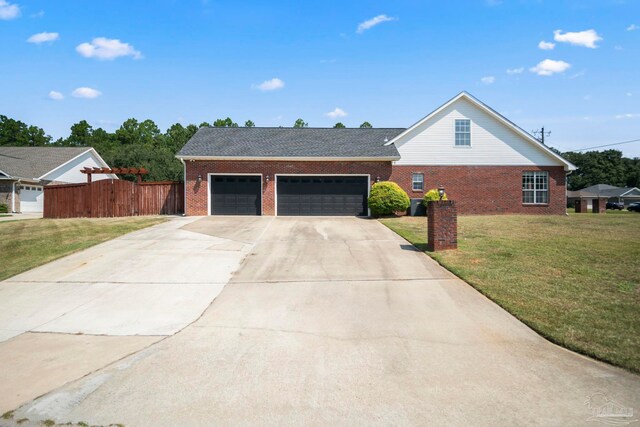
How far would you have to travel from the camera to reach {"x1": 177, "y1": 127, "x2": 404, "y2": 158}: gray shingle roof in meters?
22.3

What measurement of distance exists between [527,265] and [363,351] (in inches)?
226

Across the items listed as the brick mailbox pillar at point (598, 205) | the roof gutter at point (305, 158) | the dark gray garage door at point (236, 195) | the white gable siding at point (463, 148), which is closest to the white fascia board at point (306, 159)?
the roof gutter at point (305, 158)

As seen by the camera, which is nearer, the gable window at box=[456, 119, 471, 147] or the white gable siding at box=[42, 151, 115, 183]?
the gable window at box=[456, 119, 471, 147]

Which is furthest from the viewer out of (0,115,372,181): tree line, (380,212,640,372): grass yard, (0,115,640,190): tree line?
Result: (0,115,372,181): tree line

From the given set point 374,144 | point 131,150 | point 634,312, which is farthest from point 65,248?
point 131,150

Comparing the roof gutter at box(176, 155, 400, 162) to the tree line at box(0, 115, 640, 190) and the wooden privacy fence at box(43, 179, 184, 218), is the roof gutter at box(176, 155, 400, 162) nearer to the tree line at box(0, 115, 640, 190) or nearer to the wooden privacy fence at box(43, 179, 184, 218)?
the wooden privacy fence at box(43, 179, 184, 218)

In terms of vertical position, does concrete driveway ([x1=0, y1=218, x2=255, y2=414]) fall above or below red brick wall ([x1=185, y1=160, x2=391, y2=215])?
below

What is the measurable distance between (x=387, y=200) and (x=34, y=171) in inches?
1166

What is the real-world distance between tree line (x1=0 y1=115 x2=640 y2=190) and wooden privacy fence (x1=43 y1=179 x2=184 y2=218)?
26.0m

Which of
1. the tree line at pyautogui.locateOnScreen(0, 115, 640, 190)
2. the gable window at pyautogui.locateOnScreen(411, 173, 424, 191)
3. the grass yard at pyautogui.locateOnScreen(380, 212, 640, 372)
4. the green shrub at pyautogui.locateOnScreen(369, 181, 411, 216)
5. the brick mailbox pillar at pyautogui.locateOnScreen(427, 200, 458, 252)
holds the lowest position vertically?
the grass yard at pyautogui.locateOnScreen(380, 212, 640, 372)

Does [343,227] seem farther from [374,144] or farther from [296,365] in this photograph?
[296,365]

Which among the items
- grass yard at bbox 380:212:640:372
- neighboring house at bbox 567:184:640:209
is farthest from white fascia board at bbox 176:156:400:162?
neighboring house at bbox 567:184:640:209

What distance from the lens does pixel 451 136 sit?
75.8 ft

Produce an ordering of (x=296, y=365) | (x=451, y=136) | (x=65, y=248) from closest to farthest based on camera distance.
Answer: (x=296, y=365)
(x=65, y=248)
(x=451, y=136)
